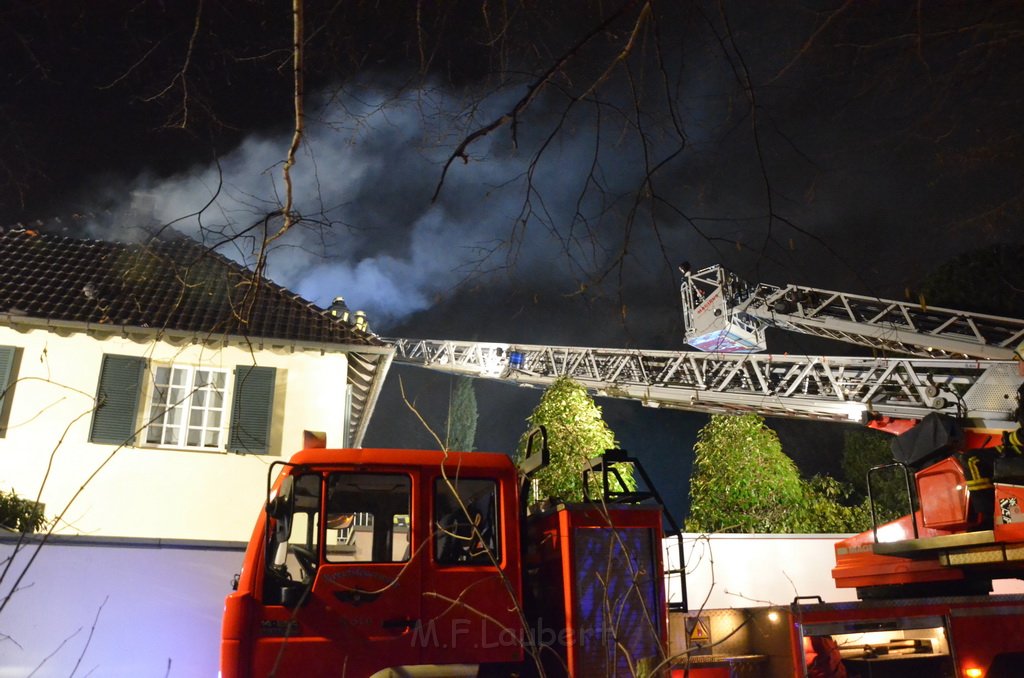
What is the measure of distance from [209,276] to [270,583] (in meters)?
10.2

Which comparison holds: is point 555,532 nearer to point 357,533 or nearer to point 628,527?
point 628,527

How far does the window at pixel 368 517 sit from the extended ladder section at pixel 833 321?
5884 mm

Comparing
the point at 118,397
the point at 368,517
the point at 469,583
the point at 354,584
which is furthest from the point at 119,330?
the point at 469,583

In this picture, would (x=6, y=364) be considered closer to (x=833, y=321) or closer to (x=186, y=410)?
(x=186, y=410)

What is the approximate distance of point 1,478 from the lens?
11047 millimetres

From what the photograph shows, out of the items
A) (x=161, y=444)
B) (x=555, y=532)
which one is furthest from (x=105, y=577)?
(x=555, y=532)

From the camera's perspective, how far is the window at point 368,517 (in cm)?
519

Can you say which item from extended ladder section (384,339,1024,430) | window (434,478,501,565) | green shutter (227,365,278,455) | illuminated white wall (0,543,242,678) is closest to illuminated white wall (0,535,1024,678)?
illuminated white wall (0,543,242,678)

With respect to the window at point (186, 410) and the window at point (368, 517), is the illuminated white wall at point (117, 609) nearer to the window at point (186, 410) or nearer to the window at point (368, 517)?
the window at point (186, 410)

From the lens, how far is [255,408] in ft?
39.5

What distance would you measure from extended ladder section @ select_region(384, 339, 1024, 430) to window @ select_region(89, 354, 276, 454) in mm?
2516

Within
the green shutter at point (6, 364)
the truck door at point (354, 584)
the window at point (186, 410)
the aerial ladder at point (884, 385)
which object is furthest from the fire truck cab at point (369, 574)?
the green shutter at point (6, 364)

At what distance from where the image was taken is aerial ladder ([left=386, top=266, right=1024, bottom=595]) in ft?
19.7

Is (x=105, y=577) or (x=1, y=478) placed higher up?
(x=1, y=478)
